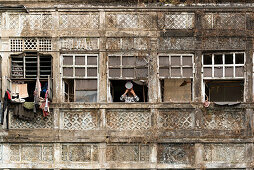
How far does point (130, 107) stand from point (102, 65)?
151 cm

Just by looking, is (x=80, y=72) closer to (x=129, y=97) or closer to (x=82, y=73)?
(x=82, y=73)

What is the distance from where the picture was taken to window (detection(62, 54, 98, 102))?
39.1ft

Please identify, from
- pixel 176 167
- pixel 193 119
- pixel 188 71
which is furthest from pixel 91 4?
pixel 176 167

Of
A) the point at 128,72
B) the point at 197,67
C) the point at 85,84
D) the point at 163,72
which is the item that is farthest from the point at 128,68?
the point at 197,67

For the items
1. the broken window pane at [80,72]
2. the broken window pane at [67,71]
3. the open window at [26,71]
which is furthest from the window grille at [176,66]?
the open window at [26,71]

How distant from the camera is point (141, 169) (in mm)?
Result: 11672

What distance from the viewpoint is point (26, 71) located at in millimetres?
11828

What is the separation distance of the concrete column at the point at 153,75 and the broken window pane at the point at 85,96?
5.48ft

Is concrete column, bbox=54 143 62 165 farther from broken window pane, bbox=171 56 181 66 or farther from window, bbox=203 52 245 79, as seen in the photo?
window, bbox=203 52 245 79

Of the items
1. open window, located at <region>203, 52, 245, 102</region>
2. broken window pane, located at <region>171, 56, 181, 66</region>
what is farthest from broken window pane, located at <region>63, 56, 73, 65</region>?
open window, located at <region>203, 52, 245, 102</region>

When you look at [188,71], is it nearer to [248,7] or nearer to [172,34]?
[172,34]

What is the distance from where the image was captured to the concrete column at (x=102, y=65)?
11.8 m

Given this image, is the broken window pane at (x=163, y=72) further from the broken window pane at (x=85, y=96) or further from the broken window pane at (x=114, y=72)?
the broken window pane at (x=85, y=96)

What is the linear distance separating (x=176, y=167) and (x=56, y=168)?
3496 millimetres
